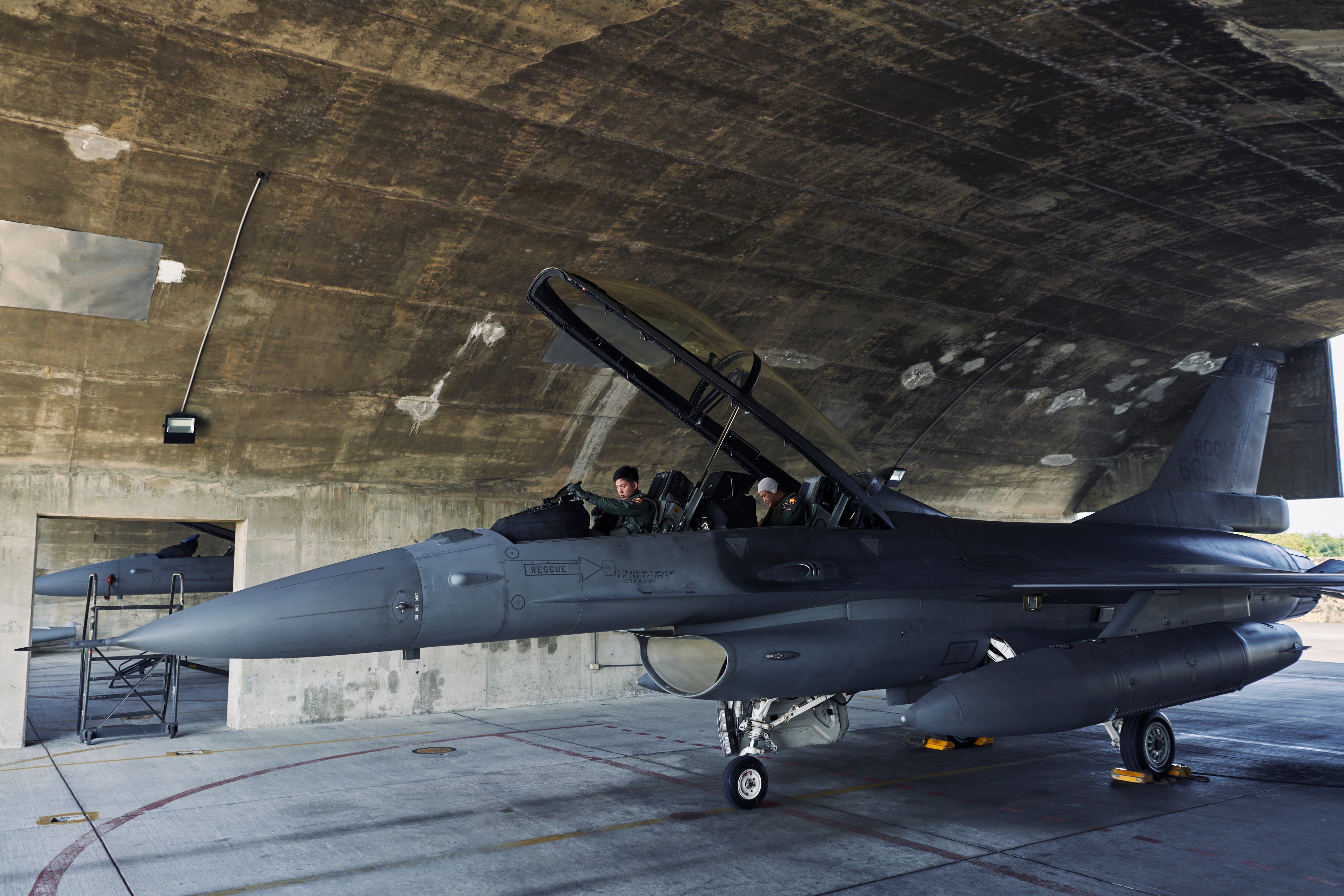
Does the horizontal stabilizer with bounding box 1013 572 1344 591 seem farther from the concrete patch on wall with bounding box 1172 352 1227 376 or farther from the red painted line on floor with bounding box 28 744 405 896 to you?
the concrete patch on wall with bounding box 1172 352 1227 376

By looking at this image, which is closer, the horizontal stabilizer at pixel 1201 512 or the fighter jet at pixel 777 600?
the fighter jet at pixel 777 600

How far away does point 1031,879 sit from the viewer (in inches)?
219

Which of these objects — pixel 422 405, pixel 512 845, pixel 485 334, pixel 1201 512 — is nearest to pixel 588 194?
pixel 485 334

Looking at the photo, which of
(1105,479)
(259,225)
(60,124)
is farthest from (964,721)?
(1105,479)

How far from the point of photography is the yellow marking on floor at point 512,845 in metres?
5.46

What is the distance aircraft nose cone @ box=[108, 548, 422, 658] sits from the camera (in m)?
5.17

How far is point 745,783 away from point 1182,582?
174 inches

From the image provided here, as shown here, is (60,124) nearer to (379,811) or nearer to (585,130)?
(585,130)

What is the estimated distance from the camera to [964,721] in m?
6.62

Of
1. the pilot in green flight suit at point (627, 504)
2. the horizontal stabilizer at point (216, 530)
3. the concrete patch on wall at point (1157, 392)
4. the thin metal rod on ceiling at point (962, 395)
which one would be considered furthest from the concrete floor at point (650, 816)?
the concrete patch on wall at point (1157, 392)

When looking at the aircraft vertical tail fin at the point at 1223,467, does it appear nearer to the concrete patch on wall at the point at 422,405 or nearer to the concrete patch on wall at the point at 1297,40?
the concrete patch on wall at the point at 1297,40

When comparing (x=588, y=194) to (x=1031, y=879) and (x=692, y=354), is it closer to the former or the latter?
(x=692, y=354)

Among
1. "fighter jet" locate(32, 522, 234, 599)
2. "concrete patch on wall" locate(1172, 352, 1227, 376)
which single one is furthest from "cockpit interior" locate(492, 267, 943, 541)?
"fighter jet" locate(32, 522, 234, 599)

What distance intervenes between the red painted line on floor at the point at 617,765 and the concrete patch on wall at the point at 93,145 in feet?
23.7
